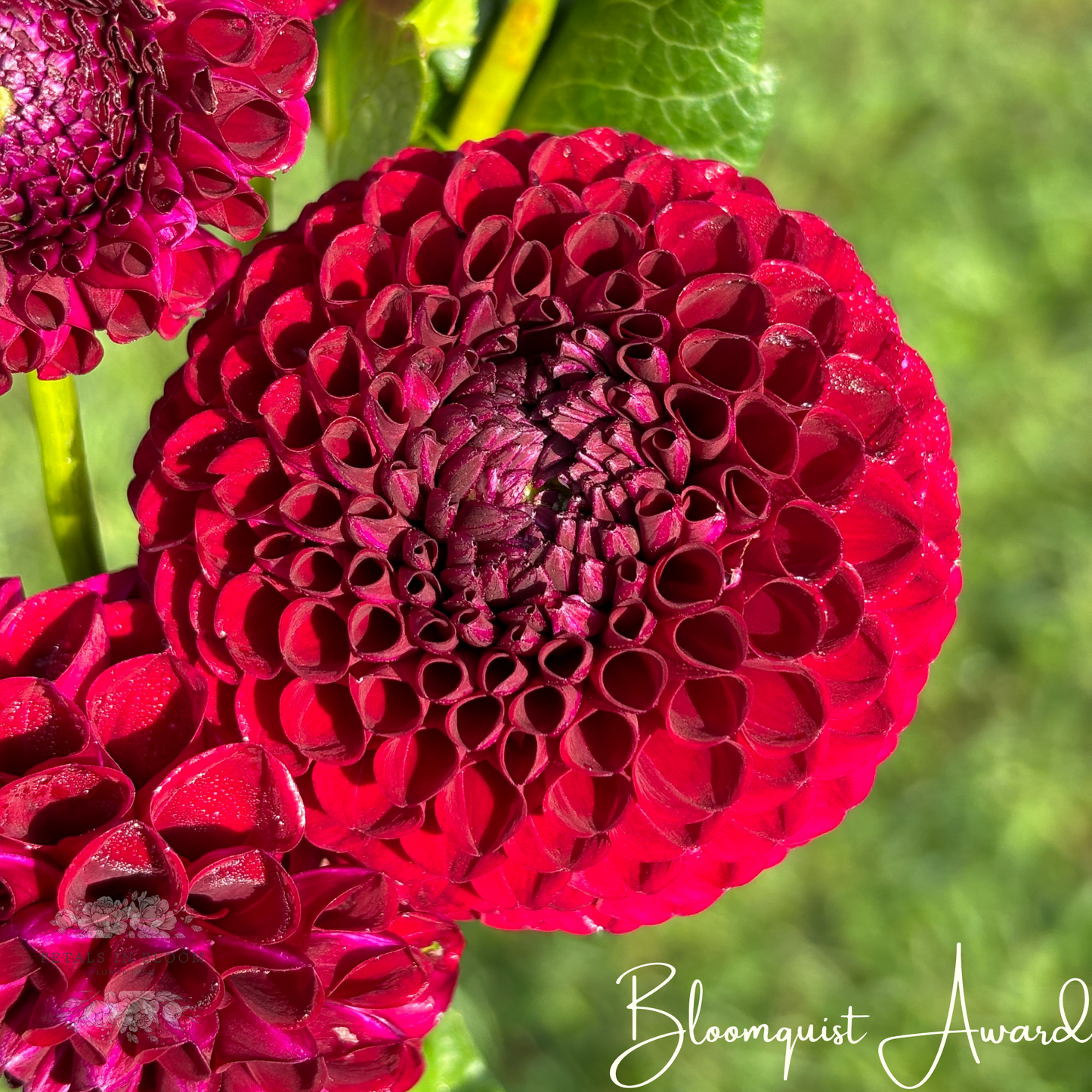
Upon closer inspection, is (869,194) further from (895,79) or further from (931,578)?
(931,578)

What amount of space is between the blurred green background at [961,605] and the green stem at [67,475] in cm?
118

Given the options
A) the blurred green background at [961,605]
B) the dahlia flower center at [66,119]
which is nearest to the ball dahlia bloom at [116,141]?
the dahlia flower center at [66,119]

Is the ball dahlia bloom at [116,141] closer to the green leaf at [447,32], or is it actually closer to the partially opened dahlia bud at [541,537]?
the partially opened dahlia bud at [541,537]

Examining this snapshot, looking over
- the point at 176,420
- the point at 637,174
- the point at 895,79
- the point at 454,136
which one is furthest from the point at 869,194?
the point at 176,420

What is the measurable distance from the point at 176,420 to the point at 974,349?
191 cm

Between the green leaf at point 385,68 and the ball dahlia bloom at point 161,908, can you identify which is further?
the green leaf at point 385,68

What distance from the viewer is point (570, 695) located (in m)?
0.65

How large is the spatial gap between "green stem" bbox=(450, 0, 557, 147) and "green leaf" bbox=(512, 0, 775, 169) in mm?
23

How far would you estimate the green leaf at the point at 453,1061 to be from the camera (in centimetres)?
88

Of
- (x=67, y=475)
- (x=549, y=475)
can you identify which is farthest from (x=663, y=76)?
(x=67, y=475)

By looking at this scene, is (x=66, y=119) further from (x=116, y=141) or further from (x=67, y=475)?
(x=67, y=475)

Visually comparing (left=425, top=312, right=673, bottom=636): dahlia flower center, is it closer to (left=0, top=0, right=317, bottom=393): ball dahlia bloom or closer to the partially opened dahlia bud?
the partially opened dahlia bud

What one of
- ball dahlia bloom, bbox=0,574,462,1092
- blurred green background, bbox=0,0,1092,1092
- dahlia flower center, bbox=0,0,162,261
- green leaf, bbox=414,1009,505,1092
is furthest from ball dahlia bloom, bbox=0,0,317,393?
blurred green background, bbox=0,0,1092,1092

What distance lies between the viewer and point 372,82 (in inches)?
33.7
